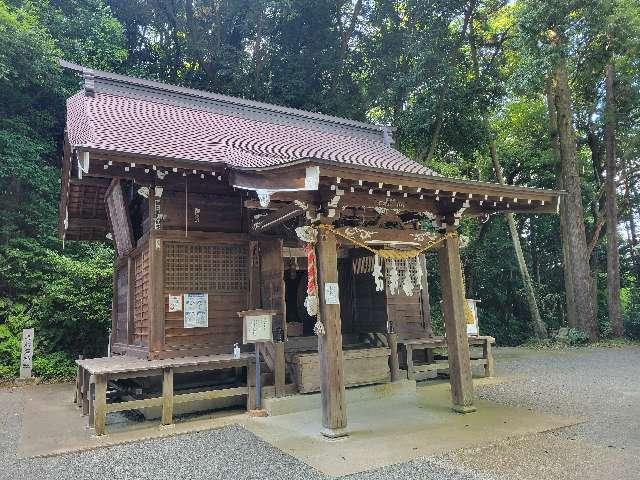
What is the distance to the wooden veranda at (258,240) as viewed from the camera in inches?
215

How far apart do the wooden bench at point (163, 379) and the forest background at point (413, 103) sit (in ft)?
22.1

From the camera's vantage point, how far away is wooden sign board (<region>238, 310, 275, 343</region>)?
6242mm

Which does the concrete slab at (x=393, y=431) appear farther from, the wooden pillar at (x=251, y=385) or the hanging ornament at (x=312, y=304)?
the hanging ornament at (x=312, y=304)

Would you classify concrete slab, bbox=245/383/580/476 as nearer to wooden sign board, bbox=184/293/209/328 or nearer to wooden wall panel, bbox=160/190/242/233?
wooden sign board, bbox=184/293/209/328

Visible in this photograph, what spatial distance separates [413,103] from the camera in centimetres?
1662

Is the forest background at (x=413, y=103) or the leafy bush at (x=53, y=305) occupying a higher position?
the forest background at (x=413, y=103)

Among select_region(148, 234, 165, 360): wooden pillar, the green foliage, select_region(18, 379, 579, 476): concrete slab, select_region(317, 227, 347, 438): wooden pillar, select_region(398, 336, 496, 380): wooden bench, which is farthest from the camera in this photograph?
the green foliage

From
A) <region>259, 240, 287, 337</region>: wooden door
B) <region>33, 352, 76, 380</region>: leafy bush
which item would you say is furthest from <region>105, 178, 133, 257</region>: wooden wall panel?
<region>33, 352, 76, 380</region>: leafy bush

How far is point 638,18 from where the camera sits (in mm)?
13703

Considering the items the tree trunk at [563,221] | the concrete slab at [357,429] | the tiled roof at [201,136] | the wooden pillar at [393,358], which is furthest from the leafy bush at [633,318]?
the concrete slab at [357,429]

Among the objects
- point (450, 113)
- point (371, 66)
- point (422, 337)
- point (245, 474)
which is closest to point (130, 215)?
point (245, 474)

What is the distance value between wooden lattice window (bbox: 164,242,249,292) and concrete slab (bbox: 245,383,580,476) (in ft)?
7.27

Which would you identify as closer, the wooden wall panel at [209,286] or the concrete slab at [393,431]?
the concrete slab at [393,431]

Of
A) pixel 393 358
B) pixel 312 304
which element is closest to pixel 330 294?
pixel 312 304
